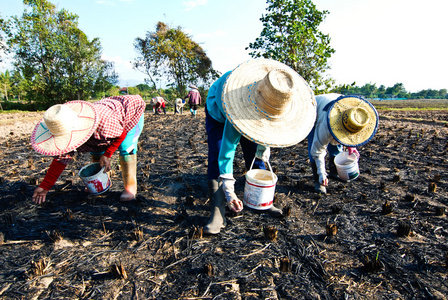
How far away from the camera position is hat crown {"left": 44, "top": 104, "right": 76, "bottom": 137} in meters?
2.16

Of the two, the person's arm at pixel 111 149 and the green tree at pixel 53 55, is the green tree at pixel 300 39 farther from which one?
the green tree at pixel 53 55

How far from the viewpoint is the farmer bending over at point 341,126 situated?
9.91 feet

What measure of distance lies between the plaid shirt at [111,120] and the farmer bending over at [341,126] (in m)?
2.43

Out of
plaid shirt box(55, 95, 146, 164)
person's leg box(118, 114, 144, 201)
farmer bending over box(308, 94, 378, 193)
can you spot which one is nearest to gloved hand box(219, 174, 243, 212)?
plaid shirt box(55, 95, 146, 164)

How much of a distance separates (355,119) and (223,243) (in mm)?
2205

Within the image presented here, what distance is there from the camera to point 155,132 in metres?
8.32

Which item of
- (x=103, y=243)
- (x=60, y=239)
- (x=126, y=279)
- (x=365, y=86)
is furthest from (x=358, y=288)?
(x=365, y=86)

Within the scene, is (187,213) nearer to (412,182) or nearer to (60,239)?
(60,239)

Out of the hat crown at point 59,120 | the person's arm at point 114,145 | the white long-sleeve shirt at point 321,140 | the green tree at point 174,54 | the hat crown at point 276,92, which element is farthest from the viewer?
the green tree at point 174,54

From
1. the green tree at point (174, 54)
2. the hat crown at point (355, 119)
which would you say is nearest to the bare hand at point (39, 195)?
the hat crown at point (355, 119)

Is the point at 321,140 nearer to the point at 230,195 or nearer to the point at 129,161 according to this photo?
the point at 230,195

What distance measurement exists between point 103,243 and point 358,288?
2.27 meters

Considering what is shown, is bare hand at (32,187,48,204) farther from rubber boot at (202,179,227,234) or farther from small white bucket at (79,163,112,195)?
rubber boot at (202,179,227,234)

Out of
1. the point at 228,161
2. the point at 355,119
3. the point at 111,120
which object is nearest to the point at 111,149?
the point at 111,120
